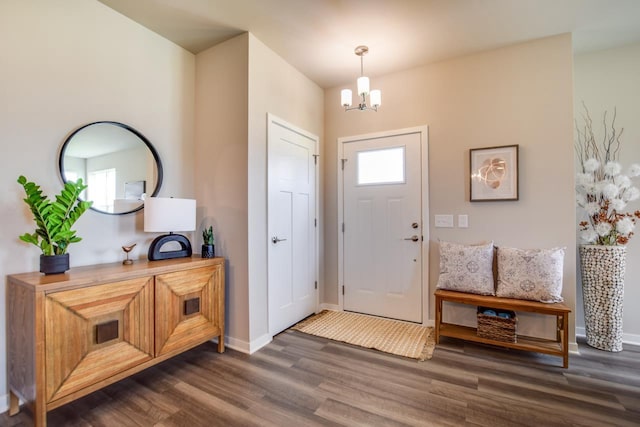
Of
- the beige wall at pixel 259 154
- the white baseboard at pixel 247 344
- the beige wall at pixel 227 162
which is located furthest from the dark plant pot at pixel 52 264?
the white baseboard at pixel 247 344

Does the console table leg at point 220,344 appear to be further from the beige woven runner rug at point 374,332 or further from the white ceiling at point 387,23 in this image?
the white ceiling at point 387,23

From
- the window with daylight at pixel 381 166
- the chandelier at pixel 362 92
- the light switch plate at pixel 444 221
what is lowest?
the light switch plate at pixel 444 221

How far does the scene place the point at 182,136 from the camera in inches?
111

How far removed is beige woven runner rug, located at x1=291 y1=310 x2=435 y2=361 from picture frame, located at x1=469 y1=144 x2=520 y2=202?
1.49 m

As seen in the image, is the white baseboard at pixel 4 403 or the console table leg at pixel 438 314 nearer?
the white baseboard at pixel 4 403

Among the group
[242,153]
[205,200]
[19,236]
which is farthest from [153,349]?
[242,153]

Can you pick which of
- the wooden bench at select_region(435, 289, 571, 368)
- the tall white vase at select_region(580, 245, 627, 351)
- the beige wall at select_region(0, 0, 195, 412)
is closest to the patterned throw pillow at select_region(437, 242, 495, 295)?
the wooden bench at select_region(435, 289, 571, 368)

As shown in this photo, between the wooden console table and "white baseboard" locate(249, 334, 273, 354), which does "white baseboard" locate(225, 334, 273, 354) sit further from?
the wooden console table

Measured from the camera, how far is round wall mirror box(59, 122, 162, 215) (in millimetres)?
2096

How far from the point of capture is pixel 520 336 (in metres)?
2.67

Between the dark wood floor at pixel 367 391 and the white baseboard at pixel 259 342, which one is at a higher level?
the white baseboard at pixel 259 342

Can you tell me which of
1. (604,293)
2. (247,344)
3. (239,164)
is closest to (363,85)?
(239,164)

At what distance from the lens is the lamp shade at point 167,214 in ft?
7.32

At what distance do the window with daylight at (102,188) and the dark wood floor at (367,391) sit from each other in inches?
52.5
